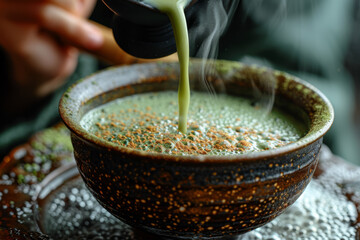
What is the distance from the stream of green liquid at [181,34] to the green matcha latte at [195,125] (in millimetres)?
50

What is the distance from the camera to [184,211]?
0.80 meters

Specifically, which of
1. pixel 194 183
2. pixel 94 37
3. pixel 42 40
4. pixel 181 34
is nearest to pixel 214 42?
pixel 181 34

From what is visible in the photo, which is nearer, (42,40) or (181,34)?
(181,34)

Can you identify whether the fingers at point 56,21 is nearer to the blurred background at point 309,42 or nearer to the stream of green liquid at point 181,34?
the blurred background at point 309,42

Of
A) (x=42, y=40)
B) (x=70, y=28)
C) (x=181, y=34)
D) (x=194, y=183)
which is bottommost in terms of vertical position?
(x=42, y=40)

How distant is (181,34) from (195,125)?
25 cm

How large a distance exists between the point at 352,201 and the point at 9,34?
1538mm

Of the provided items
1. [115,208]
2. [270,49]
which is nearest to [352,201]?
[115,208]

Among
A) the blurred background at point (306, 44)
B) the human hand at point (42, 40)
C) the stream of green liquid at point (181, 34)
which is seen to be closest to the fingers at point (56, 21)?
the human hand at point (42, 40)

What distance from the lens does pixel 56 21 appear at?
1675 millimetres

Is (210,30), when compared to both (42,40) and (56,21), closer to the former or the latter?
(56,21)

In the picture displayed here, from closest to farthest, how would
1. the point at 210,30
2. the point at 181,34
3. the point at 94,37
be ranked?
the point at 181,34 → the point at 210,30 → the point at 94,37

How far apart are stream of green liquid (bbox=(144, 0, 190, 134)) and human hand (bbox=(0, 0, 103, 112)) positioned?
0.63m

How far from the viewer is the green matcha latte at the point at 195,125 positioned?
0.94m
